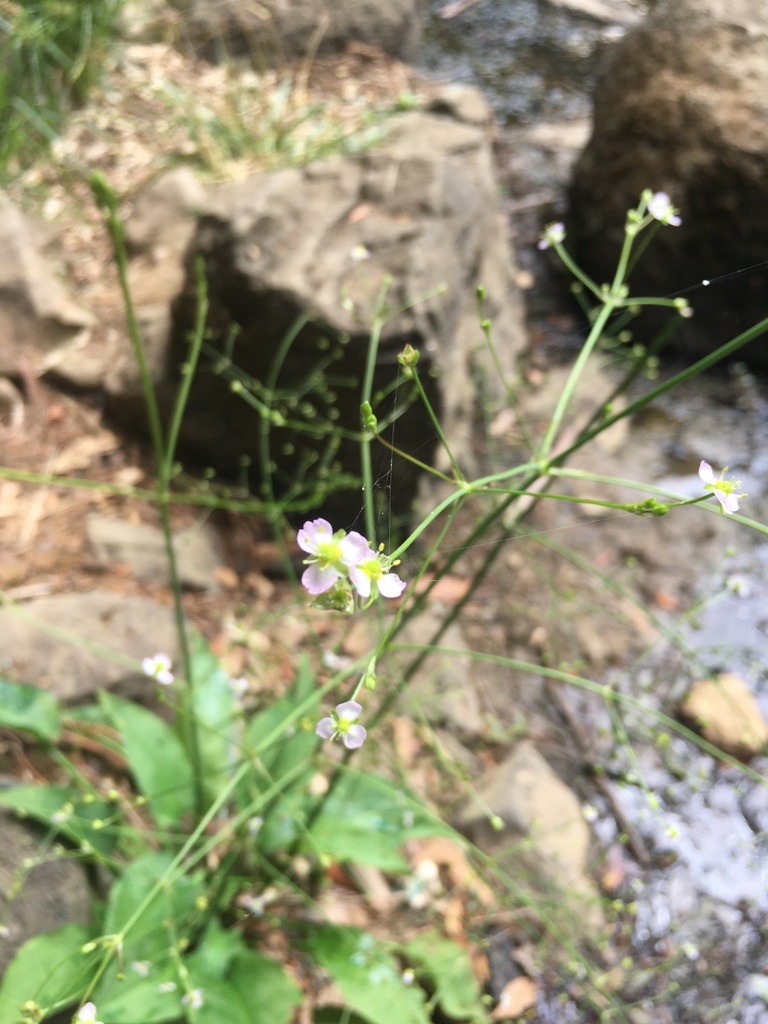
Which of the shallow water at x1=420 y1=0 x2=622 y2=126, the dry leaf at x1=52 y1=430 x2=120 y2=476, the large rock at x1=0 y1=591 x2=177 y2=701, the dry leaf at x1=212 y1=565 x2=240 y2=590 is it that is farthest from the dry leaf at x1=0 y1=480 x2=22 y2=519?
the shallow water at x1=420 y1=0 x2=622 y2=126

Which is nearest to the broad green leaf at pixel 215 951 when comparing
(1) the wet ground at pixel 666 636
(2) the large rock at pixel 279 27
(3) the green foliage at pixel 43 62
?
(1) the wet ground at pixel 666 636

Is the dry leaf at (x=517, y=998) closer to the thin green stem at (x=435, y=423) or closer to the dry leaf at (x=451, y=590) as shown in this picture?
the dry leaf at (x=451, y=590)

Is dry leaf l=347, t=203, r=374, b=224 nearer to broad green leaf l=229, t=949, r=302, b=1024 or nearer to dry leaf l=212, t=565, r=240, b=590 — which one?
dry leaf l=212, t=565, r=240, b=590

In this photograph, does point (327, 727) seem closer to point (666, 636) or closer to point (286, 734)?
point (286, 734)

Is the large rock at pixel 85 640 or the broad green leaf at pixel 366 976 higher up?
the large rock at pixel 85 640

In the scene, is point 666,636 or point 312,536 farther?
point 666,636

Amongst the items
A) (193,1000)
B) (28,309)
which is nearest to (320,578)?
(193,1000)

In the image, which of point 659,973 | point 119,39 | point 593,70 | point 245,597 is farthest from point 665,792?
point 119,39
